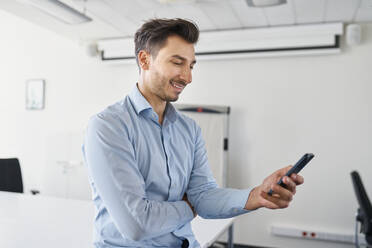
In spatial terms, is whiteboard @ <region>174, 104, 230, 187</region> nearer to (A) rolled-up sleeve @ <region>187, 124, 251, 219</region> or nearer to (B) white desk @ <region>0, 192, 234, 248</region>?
(B) white desk @ <region>0, 192, 234, 248</region>

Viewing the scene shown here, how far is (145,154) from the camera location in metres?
1.17

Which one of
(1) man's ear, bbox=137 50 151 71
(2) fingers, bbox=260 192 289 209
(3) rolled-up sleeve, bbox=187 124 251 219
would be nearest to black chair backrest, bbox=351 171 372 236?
(3) rolled-up sleeve, bbox=187 124 251 219

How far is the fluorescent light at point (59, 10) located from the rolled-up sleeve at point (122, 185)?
7.90 ft

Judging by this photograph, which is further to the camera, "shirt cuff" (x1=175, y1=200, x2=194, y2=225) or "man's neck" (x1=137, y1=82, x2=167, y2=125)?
"man's neck" (x1=137, y1=82, x2=167, y2=125)

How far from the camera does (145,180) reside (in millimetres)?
1156

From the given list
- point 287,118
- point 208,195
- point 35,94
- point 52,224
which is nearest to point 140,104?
point 208,195

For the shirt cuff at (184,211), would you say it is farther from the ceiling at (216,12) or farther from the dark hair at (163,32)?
the ceiling at (216,12)

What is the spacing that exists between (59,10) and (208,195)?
2641mm

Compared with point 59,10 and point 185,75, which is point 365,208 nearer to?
point 185,75

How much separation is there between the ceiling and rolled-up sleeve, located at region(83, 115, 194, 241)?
2.24 metres

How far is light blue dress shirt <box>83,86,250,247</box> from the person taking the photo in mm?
1064

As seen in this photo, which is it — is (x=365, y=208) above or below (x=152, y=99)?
below

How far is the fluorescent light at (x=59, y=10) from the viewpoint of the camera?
3.09m

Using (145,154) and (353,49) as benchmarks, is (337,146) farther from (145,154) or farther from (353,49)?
(145,154)
